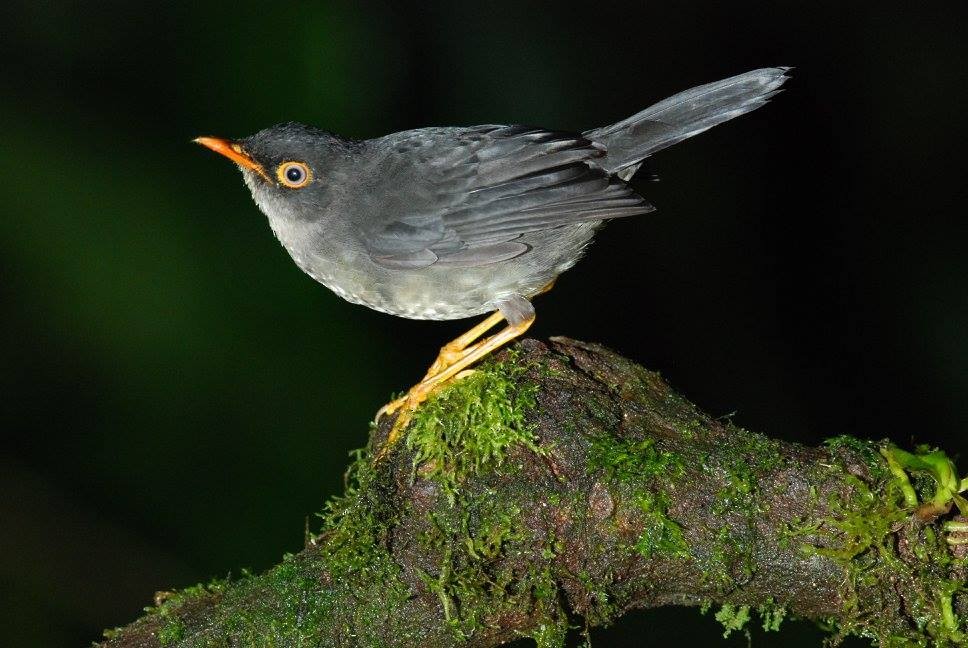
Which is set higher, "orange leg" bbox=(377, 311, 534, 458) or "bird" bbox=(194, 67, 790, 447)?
"bird" bbox=(194, 67, 790, 447)

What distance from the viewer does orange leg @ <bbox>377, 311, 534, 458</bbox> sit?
156 inches

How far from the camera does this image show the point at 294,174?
183 inches

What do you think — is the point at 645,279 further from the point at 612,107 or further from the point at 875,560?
the point at 875,560

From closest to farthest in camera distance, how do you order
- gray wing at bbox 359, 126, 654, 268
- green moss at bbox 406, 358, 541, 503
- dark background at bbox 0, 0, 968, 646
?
green moss at bbox 406, 358, 541, 503
gray wing at bbox 359, 126, 654, 268
dark background at bbox 0, 0, 968, 646

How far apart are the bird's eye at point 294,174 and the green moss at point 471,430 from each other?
1486mm

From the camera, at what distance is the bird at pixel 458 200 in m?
4.48

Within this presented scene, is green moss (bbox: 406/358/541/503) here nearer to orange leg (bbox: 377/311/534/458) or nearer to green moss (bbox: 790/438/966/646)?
orange leg (bbox: 377/311/534/458)

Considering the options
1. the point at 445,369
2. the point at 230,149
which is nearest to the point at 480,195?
the point at 445,369

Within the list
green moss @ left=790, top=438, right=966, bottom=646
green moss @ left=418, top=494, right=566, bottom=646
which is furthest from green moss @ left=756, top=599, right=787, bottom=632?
green moss @ left=418, top=494, right=566, bottom=646

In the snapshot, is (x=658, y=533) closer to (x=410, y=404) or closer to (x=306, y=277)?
(x=410, y=404)

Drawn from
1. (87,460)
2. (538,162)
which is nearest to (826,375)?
(538,162)

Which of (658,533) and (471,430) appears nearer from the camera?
(658,533)

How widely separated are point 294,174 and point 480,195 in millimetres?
930

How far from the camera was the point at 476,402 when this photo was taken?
3.65 m
